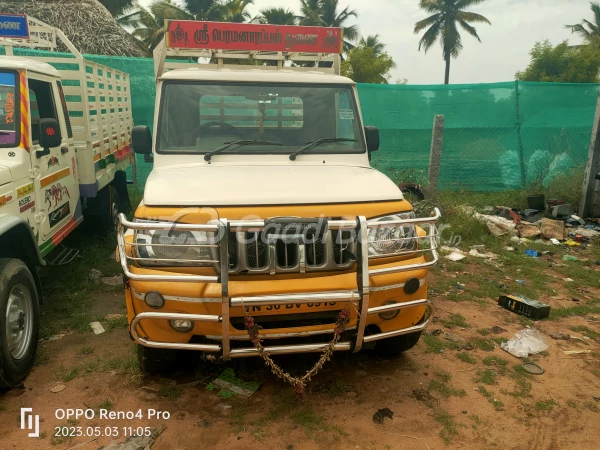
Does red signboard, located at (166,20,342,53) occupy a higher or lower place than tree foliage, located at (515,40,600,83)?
lower

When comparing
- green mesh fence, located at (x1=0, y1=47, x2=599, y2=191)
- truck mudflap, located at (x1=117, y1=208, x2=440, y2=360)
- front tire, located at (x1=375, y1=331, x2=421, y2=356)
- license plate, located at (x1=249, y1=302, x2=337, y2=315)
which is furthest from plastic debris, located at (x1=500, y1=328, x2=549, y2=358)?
green mesh fence, located at (x1=0, y1=47, x2=599, y2=191)

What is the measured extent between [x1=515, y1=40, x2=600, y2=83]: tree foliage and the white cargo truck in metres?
32.4

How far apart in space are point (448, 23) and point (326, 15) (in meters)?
9.70

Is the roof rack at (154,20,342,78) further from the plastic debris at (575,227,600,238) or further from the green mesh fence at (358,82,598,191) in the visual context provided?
the plastic debris at (575,227,600,238)

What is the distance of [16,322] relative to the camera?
3.19 meters

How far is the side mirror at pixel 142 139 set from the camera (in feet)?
12.8

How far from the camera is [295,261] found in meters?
2.70

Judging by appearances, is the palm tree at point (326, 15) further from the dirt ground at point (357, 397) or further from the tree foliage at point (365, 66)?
the dirt ground at point (357, 397)

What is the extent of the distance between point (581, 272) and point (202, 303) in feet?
16.3

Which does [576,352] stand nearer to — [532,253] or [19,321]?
[532,253]

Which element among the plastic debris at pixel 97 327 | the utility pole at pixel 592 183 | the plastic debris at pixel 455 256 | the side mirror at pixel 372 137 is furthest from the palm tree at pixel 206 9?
the plastic debris at pixel 97 327

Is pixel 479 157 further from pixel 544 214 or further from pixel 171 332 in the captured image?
pixel 171 332

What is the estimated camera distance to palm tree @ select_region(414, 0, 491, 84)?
121 ft

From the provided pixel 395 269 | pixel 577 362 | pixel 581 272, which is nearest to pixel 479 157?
pixel 581 272
